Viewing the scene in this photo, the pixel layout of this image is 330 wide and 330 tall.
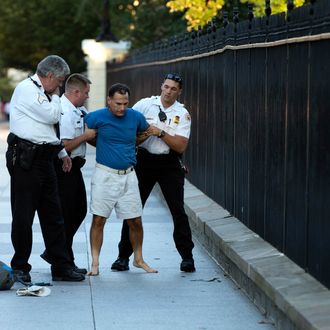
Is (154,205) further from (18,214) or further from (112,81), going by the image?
(112,81)

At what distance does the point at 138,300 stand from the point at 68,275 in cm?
98

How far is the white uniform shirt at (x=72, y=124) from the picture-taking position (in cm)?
967

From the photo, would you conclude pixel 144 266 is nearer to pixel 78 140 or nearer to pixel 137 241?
pixel 137 241

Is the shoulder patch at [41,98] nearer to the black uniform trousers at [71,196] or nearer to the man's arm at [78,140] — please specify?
the man's arm at [78,140]

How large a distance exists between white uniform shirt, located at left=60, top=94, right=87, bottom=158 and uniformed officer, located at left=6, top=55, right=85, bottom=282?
0.21m

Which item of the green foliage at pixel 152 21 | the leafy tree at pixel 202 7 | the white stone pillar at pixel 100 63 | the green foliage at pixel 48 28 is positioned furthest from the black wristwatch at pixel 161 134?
the green foliage at pixel 48 28

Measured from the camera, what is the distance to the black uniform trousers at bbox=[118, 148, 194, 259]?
10.1 m

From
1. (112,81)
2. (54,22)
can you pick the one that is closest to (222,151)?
(112,81)

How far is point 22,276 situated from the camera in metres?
9.30

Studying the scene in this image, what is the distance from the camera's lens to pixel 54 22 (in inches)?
2128

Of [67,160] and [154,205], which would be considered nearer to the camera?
[67,160]

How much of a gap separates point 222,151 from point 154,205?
360cm

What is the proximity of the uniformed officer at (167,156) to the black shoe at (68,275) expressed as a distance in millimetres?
653

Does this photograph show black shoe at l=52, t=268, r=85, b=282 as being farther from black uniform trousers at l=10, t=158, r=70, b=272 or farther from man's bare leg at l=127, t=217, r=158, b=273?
man's bare leg at l=127, t=217, r=158, b=273
